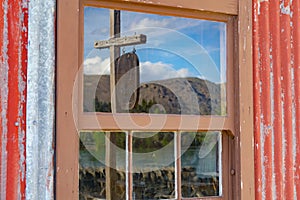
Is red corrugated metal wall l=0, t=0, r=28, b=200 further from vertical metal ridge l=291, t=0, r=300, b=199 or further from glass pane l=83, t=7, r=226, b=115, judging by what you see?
vertical metal ridge l=291, t=0, r=300, b=199

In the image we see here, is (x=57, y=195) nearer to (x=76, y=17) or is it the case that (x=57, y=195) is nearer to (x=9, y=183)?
(x=9, y=183)

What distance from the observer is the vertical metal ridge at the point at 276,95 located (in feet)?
7.91

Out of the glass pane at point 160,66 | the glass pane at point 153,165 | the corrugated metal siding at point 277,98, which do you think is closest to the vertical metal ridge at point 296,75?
the corrugated metal siding at point 277,98

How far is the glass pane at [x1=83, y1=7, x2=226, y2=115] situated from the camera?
93.5 inches

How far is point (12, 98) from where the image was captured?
179 centimetres

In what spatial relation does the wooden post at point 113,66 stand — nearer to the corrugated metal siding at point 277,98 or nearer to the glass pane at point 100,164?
the glass pane at point 100,164

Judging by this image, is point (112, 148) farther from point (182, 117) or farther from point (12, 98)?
point (12, 98)

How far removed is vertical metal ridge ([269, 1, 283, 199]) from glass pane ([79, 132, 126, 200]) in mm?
792

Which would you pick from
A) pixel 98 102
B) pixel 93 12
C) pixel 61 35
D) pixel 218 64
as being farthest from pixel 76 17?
pixel 218 64

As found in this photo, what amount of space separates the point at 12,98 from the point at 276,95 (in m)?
1.34

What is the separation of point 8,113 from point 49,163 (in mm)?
250

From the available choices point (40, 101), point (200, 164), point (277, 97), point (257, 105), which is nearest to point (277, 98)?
point (277, 97)

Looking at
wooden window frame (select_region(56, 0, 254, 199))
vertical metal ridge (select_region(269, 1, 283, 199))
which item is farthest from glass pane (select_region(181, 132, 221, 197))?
vertical metal ridge (select_region(269, 1, 283, 199))

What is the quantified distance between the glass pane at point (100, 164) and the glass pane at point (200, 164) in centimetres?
31
